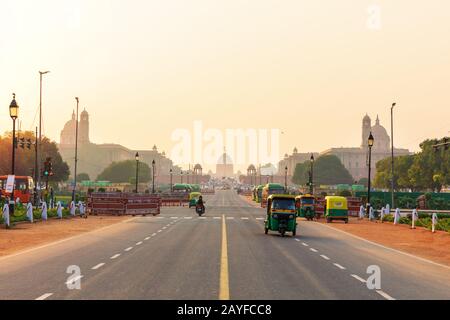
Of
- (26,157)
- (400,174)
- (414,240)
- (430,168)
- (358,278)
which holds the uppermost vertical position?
(26,157)

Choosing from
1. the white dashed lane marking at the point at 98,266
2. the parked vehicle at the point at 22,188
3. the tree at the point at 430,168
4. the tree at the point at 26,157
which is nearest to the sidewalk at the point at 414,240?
the white dashed lane marking at the point at 98,266

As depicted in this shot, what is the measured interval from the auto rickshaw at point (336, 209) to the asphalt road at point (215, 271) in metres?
20.7

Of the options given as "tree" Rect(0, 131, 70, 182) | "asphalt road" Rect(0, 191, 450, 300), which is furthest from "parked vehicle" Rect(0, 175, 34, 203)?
"asphalt road" Rect(0, 191, 450, 300)

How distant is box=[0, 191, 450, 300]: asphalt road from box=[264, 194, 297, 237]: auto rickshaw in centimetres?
287

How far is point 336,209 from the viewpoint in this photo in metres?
50.1

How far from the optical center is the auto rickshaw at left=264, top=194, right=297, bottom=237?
104 feet

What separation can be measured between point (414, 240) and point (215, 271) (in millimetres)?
18475

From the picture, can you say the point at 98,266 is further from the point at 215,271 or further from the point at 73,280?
the point at 215,271

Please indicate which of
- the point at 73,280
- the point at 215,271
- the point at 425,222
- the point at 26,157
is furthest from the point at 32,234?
the point at 26,157

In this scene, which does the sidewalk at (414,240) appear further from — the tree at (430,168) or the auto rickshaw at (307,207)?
the tree at (430,168)

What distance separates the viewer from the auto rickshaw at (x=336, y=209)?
164 ft

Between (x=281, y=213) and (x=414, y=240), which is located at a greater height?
(x=281, y=213)

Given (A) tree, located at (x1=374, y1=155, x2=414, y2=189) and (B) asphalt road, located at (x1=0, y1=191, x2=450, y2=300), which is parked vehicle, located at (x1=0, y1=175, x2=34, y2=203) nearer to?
(B) asphalt road, located at (x1=0, y1=191, x2=450, y2=300)
